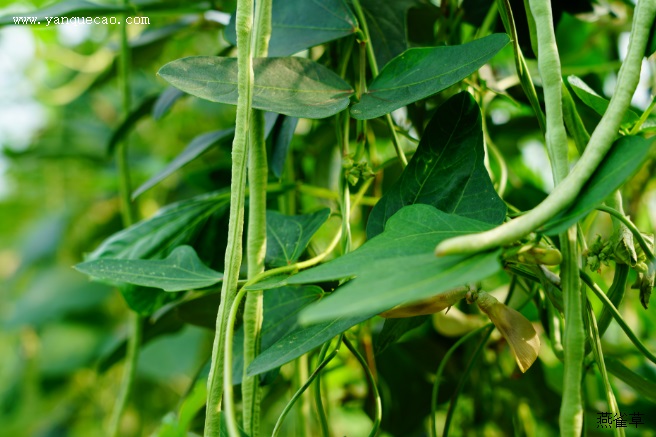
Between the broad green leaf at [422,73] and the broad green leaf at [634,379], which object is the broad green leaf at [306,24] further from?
the broad green leaf at [634,379]

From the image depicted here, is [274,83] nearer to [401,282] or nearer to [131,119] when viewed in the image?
[401,282]

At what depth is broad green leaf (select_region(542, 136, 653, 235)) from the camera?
156mm

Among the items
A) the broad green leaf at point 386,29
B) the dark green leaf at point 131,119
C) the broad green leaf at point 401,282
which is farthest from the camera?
the dark green leaf at point 131,119

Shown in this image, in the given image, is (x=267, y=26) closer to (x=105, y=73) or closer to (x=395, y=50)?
(x=395, y=50)

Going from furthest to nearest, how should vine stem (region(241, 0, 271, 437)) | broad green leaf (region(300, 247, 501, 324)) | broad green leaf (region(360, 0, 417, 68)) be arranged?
broad green leaf (region(360, 0, 417, 68)) < vine stem (region(241, 0, 271, 437)) < broad green leaf (region(300, 247, 501, 324))

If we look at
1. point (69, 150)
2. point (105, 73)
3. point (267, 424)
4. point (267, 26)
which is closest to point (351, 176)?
point (267, 26)

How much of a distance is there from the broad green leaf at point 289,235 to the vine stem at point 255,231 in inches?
1.4

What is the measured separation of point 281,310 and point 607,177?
0.60 feet

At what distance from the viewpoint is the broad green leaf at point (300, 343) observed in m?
0.21

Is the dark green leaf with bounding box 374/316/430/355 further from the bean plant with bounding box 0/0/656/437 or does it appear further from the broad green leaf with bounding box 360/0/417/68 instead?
the broad green leaf with bounding box 360/0/417/68

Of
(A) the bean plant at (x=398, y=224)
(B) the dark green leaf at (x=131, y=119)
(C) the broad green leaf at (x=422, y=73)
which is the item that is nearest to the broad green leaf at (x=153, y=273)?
(A) the bean plant at (x=398, y=224)

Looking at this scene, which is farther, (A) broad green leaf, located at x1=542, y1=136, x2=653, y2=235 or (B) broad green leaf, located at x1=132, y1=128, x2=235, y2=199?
(B) broad green leaf, located at x1=132, y1=128, x2=235, y2=199

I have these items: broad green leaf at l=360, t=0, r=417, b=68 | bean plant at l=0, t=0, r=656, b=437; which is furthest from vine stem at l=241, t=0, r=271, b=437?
broad green leaf at l=360, t=0, r=417, b=68

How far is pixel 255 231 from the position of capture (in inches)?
9.9
